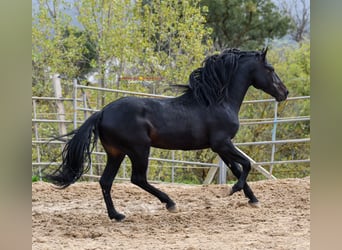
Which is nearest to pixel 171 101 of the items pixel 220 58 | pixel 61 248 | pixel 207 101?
pixel 207 101

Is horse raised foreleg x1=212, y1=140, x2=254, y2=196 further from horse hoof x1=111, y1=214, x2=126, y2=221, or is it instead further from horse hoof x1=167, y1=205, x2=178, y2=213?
horse hoof x1=111, y1=214, x2=126, y2=221

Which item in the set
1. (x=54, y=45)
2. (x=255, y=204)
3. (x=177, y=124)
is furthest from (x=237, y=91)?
(x=54, y=45)

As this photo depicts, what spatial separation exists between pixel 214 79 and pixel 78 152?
139 cm

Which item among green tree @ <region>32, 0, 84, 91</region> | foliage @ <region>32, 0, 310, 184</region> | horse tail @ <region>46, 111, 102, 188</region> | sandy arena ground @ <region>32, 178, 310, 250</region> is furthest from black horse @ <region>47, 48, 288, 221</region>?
green tree @ <region>32, 0, 84, 91</region>

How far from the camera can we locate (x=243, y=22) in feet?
41.3

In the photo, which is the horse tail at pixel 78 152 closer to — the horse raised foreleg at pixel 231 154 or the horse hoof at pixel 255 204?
the horse raised foreleg at pixel 231 154

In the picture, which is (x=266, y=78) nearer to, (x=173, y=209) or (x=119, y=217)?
(x=173, y=209)

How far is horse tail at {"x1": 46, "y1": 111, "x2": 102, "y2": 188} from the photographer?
157 inches

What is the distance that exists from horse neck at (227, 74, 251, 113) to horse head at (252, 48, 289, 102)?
119 mm

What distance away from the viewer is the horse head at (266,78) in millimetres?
4680

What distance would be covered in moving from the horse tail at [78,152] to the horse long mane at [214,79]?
926 mm
